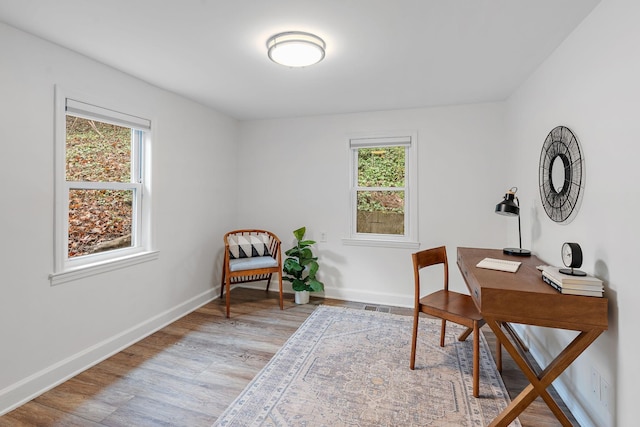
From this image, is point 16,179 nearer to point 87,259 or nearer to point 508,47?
point 87,259

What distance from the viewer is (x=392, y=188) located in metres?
3.77

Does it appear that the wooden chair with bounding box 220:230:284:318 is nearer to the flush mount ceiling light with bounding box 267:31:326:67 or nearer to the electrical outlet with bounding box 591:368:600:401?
the flush mount ceiling light with bounding box 267:31:326:67

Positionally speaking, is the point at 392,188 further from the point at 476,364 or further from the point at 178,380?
the point at 178,380

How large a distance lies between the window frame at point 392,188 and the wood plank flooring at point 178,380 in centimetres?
117

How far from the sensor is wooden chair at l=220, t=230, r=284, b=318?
132 inches

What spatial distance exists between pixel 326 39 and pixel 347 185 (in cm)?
200

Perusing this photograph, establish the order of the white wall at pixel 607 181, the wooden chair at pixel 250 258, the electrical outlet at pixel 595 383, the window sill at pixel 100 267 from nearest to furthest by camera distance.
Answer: the white wall at pixel 607 181
the electrical outlet at pixel 595 383
the window sill at pixel 100 267
the wooden chair at pixel 250 258

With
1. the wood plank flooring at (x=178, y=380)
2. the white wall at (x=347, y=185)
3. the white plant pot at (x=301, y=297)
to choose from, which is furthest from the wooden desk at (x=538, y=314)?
the white plant pot at (x=301, y=297)

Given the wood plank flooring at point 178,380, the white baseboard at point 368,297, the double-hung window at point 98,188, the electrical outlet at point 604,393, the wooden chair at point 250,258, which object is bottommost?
the wood plank flooring at point 178,380

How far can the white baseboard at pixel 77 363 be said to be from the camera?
1922 millimetres

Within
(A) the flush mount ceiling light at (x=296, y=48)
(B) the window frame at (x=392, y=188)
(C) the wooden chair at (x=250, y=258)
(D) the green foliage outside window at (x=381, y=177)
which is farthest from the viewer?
(D) the green foliage outside window at (x=381, y=177)

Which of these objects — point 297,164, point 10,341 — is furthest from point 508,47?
point 10,341

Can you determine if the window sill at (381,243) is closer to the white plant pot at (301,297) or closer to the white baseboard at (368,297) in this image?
the white baseboard at (368,297)

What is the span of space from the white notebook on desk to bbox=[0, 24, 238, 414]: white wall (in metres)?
2.81
